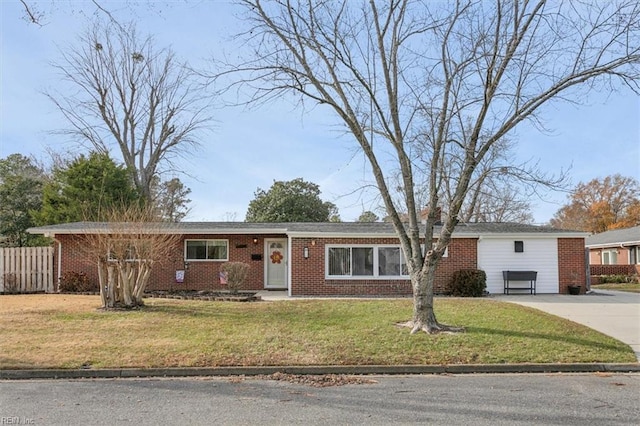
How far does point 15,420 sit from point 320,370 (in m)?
4.11

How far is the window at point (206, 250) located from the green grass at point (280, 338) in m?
6.99

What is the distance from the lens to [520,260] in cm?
1889

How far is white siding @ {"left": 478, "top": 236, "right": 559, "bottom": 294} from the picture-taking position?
18781 millimetres

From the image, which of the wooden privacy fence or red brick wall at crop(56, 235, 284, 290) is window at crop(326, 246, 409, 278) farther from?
the wooden privacy fence

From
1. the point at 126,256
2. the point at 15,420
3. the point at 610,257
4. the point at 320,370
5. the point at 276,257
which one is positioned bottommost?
the point at 320,370

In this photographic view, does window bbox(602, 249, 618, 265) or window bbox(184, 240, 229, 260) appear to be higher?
window bbox(184, 240, 229, 260)

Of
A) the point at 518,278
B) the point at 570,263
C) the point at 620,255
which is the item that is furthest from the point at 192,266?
the point at 620,255

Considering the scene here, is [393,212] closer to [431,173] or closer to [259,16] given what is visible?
[431,173]

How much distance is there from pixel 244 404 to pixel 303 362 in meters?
2.23

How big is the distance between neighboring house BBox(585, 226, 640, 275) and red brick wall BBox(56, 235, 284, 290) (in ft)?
71.4

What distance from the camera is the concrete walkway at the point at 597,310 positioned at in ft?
35.2

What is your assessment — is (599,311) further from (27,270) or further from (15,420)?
(27,270)

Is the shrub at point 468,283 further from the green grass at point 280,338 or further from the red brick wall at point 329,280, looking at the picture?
the green grass at point 280,338

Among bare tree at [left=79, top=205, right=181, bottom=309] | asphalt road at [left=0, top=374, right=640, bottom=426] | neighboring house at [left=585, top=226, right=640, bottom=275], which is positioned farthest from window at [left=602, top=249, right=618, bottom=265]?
A: bare tree at [left=79, top=205, right=181, bottom=309]
